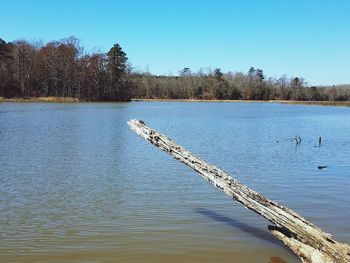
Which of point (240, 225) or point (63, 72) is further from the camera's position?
point (63, 72)

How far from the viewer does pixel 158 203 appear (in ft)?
35.0

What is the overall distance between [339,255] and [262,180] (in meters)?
9.13

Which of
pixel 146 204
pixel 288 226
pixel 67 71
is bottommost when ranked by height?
pixel 146 204

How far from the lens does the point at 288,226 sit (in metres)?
5.85

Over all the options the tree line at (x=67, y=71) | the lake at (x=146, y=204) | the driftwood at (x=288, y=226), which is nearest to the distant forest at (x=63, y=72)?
the tree line at (x=67, y=71)

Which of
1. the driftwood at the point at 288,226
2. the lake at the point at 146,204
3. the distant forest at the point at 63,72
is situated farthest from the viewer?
the distant forest at the point at 63,72

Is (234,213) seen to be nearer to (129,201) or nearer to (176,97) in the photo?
(129,201)

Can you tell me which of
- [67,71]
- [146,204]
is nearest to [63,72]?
[67,71]

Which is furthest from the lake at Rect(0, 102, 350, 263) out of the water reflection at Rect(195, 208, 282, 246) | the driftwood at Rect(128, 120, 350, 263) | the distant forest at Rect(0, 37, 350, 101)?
the distant forest at Rect(0, 37, 350, 101)

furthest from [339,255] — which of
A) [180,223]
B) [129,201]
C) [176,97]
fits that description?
[176,97]

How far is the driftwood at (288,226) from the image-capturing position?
5465mm

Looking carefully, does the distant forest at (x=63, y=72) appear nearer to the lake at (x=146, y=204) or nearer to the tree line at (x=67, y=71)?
the tree line at (x=67, y=71)

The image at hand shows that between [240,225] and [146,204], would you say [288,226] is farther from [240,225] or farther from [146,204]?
[146,204]

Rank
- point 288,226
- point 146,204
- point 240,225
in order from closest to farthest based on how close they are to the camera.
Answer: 1. point 288,226
2. point 240,225
3. point 146,204
